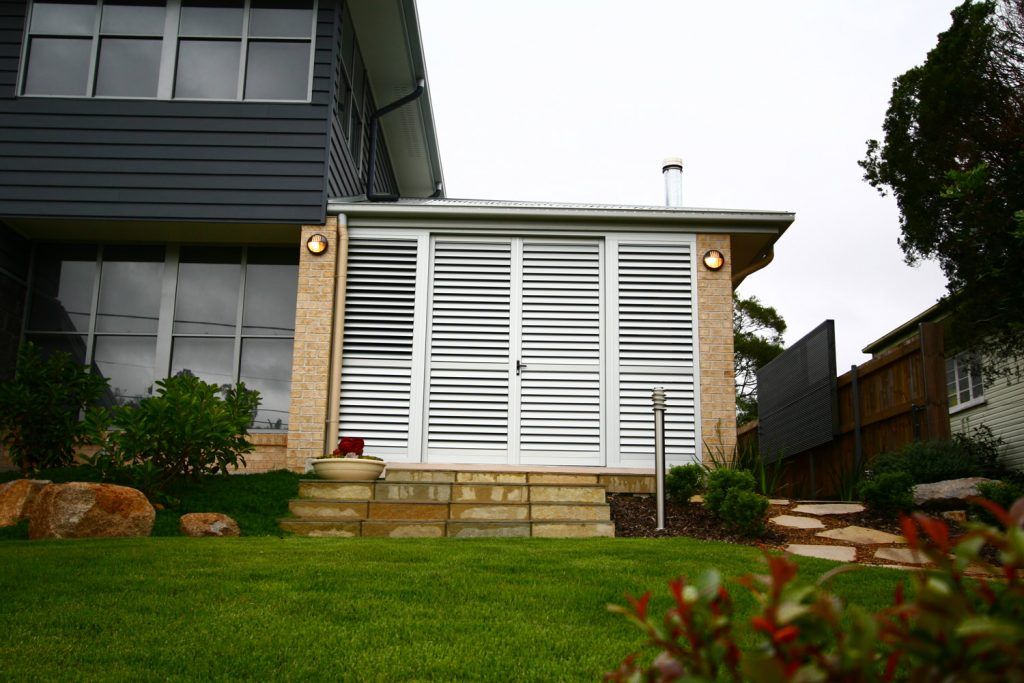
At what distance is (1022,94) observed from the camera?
33.7ft

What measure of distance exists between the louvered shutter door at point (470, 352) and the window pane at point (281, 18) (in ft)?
9.66

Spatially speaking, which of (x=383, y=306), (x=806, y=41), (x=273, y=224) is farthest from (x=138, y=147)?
(x=806, y=41)

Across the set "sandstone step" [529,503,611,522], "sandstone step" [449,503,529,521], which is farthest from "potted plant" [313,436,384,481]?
"sandstone step" [529,503,611,522]

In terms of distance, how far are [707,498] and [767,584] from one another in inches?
242

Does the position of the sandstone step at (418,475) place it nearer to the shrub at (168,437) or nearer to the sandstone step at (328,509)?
the sandstone step at (328,509)

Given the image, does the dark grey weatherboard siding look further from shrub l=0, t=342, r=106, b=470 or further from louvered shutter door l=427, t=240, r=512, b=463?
→ shrub l=0, t=342, r=106, b=470

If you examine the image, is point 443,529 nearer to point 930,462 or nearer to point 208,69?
point 930,462

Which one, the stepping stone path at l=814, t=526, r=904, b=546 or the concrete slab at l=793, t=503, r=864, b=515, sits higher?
the concrete slab at l=793, t=503, r=864, b=515

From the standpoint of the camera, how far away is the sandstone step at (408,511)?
723 cm

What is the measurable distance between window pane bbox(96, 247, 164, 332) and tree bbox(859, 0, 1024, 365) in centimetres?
793

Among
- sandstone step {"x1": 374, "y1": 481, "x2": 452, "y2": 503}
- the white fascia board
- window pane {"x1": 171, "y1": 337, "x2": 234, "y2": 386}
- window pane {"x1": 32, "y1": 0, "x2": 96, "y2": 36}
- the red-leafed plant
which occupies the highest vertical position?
the white fascia board

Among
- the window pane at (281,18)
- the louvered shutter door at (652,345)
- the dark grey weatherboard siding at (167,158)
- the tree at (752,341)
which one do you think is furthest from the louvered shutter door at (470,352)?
the tree at (752,341)

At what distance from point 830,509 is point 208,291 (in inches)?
265

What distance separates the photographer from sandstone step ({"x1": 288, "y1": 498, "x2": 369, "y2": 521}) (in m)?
7.21
